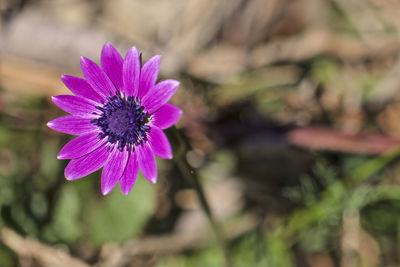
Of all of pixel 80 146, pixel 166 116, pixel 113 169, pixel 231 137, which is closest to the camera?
pixel 166 116

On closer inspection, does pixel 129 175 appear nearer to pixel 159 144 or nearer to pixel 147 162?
pixel 147 162

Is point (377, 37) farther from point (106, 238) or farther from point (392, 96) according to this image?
point (106, 238)

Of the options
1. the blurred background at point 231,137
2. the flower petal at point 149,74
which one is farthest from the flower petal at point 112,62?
the blurred background at point 231,137

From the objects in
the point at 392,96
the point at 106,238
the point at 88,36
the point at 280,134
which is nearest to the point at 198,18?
the point at 88,36

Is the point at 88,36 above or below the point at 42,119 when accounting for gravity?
above

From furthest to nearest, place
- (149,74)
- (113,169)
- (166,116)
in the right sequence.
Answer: (113,169) → (149,74) → (166,116)

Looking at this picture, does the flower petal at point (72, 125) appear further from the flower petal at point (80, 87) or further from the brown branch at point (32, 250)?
the brown branch at point (32, 250)

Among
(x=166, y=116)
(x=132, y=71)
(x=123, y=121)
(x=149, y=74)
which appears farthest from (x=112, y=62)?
(x=166, y=116)
